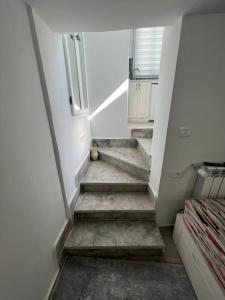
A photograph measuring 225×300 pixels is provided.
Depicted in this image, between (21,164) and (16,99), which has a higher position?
(16,99)

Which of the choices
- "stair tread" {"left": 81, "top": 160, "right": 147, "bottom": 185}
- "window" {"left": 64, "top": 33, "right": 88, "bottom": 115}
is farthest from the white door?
"stair tread" {"left": 81, "top": 160, "right": 147, "bottom": 185}

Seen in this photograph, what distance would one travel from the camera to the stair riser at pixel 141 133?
264 centimetres

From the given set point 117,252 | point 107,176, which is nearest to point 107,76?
point 107,176

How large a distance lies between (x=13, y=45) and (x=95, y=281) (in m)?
1.85

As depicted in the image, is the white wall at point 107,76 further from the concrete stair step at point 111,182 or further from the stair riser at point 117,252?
the stair riser at point 117,252

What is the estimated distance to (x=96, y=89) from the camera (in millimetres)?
2408

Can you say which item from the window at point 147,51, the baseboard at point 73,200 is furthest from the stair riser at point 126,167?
the window at point 147,51

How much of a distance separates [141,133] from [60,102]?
1.67 meters

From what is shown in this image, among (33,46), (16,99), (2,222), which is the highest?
(33,46)

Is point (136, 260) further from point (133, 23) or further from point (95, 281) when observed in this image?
point (133, 23)

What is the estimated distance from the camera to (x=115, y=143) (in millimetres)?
2652

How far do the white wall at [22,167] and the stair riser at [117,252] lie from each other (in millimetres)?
327

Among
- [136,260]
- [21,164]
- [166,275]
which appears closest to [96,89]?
[21,164]

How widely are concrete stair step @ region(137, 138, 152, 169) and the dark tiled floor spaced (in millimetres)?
1091
